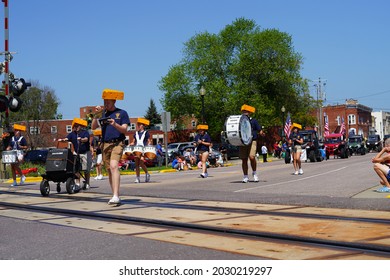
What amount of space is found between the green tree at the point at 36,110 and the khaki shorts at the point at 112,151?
61409mm

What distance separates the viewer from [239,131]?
14.9 meters

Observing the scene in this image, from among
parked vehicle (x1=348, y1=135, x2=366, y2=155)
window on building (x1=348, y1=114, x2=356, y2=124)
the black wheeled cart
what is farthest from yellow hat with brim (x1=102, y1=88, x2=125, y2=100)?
window on building (x1=348, y1=114, x2=356, y2=124)

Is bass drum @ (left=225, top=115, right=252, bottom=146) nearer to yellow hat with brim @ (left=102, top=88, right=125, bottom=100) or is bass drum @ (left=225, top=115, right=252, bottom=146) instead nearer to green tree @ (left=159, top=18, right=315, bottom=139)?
yellow hat with brim @ (left=102, top=88, right=125, bottom=100)

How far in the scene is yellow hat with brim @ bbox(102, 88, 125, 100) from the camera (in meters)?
Answer: 10.1

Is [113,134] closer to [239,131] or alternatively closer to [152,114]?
[239,131]

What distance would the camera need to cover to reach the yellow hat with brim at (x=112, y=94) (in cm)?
1014

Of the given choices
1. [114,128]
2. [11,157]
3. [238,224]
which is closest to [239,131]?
[114,128]

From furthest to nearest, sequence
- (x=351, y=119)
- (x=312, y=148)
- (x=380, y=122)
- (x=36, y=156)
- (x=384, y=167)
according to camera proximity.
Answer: (x=380, y=122)
(x=351, y=119)
(x=36, y=156)
(x=312, y=148)
(x=384, y=167)

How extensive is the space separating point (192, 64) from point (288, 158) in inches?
1497

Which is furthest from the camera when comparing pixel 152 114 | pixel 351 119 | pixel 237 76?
pixel 351 119

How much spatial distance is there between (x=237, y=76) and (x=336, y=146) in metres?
24.1

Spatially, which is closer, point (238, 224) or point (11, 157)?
point (238, 224)
